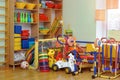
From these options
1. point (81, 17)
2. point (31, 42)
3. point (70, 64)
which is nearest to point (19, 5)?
point (31, 42)

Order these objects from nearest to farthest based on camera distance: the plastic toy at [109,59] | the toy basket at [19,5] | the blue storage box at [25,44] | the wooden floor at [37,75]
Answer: the wooden floor at [37,75] → the plastic toy at [109,59] → the toy basket at [19,5] → the blue storage box at [25,44]

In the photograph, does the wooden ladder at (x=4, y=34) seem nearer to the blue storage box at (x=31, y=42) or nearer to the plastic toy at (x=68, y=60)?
the blue storage box at (x=31, y=42)

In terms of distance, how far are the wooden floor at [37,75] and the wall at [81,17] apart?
5.65 ft

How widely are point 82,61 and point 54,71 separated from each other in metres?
0.82

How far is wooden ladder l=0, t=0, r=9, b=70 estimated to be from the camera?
6.47 m

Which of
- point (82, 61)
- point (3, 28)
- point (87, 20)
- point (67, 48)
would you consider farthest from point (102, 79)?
point (3, 28)

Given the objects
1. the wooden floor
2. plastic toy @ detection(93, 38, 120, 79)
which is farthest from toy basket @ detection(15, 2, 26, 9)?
plastic toy @ detection(93, 38, 120, 79)

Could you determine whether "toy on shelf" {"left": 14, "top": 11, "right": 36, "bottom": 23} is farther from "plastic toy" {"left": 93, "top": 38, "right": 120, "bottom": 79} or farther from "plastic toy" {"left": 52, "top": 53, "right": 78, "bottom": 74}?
"plastic toy" {"left": 93, "top": 38, "right": 120, "bottom": 79}

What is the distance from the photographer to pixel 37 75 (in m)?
5.62

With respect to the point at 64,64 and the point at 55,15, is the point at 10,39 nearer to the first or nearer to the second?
the point at 64,64

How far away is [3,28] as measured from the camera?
655 cm

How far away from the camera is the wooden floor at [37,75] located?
17.4ft

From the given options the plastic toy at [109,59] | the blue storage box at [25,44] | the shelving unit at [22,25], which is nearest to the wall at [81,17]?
the shelving unit at [22,25]

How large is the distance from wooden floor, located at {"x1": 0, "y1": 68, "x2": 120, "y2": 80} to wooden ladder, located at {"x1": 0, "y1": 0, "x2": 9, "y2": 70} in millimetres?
499
